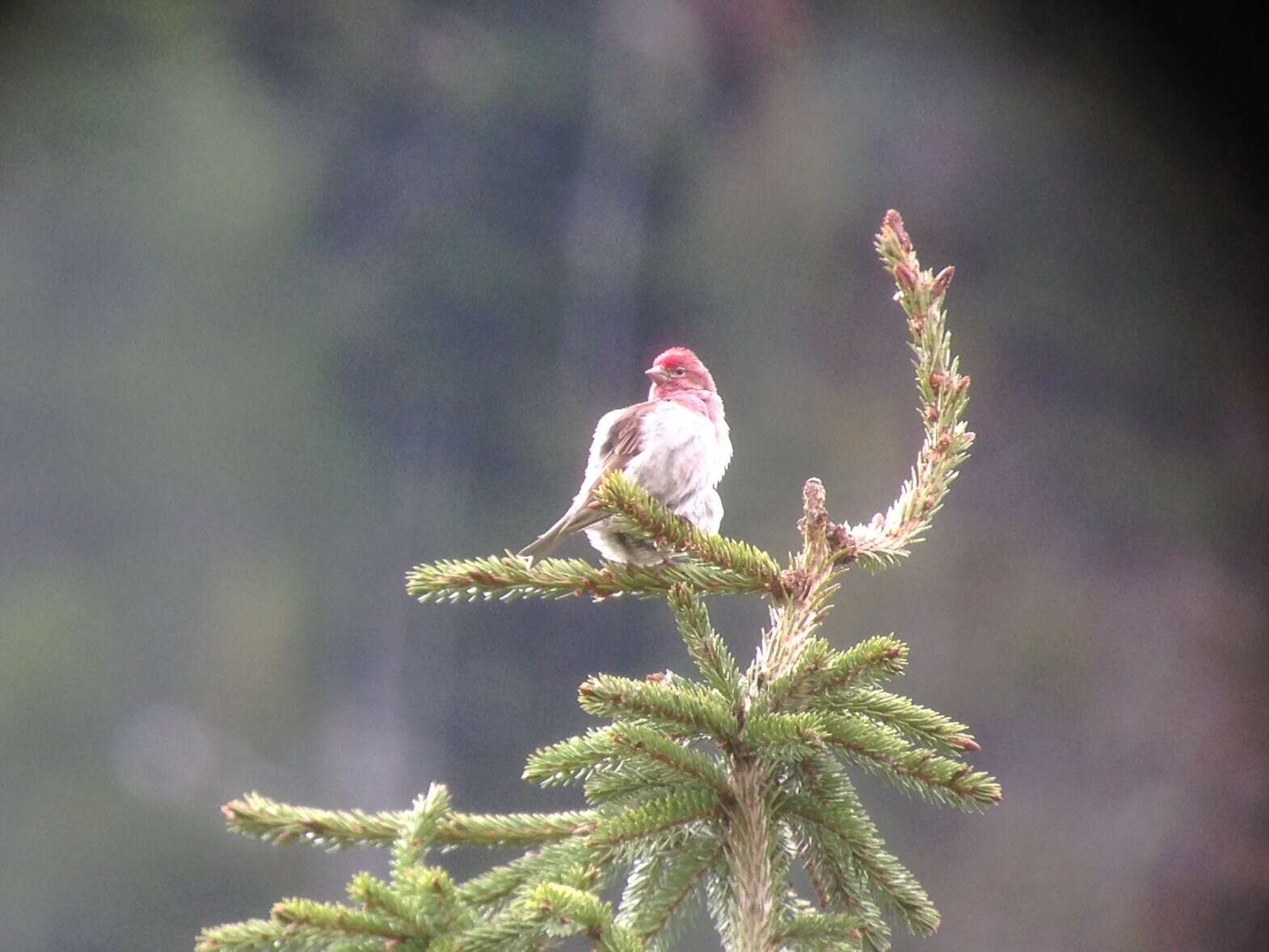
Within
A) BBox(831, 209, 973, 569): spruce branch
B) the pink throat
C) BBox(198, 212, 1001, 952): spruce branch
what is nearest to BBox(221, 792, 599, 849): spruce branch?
BBox(198, 212, 1001, 952): spruce branch

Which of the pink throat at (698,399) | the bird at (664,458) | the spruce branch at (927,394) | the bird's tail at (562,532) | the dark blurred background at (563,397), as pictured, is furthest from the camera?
the dark blurred background at (563,397)

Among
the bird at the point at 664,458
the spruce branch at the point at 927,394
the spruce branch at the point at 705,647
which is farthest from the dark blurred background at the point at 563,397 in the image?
the spruce branch at the point at 705,647

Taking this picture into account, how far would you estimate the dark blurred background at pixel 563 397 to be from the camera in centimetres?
230

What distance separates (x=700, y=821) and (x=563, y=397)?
2187mm

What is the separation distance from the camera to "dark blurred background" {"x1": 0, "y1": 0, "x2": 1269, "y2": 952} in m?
2.30

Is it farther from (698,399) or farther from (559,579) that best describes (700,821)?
(698,399)

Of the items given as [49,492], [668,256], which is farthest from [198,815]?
[668,256]

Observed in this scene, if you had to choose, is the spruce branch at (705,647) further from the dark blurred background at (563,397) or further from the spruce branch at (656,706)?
the dark blurred background at (563,397)

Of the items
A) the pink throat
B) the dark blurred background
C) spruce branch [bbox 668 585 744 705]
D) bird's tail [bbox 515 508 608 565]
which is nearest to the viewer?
spruce branch [bbox 668 585 744 705]

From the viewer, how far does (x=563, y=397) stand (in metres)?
2.68

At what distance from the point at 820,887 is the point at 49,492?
2.25 metres

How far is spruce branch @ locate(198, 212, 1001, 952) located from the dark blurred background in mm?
1837

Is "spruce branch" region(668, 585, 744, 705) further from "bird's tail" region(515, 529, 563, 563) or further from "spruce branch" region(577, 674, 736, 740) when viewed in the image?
"bird's tail" region(515, 529, 563, 563)

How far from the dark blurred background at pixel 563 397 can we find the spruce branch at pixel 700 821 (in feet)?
6.03
